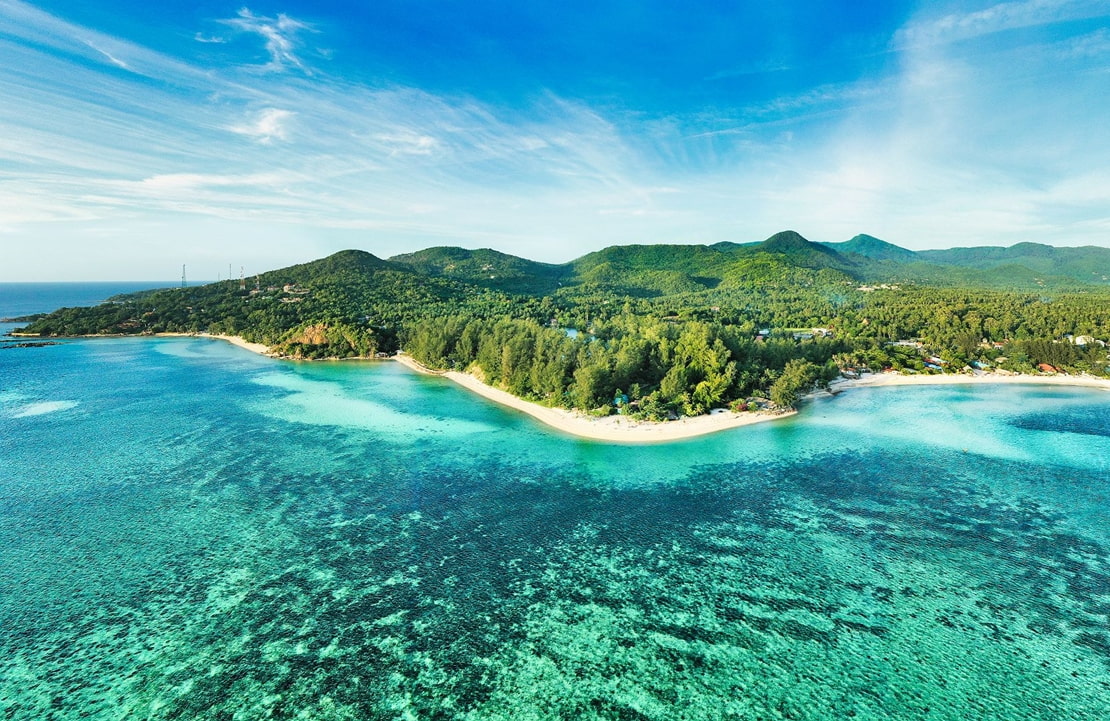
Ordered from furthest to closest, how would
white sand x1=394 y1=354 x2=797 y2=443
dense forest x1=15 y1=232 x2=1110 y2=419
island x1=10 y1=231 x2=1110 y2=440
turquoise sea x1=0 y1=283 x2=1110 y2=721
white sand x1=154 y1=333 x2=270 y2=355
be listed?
1. white sand x1=154 y1=333 x2=270 y2=355
2. dense forest x1=15 y1=232 x2=1110 y2=419
3. island x1=10 y1=231 x2=1110 y2=440
4. white sand x1=394 y1=354 x2=797 y2=443
5. turquoise sea x1=0 y1=283 x2=1110 y2=721

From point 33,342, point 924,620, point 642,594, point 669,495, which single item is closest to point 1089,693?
point 924,620

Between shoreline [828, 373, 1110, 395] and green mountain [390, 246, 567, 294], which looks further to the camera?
green mountain [390, 246, 567, 294]

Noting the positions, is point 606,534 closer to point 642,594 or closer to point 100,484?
point 642,594

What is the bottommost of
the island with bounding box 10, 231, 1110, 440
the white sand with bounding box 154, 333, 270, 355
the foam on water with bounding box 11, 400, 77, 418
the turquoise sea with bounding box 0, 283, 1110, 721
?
the turquoise sea with bounding box 0, 283, 1110, 721

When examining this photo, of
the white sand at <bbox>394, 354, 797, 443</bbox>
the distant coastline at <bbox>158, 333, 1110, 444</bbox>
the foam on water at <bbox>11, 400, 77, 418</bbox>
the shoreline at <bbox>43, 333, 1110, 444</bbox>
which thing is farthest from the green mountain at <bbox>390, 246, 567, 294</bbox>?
the foam on water at <bbox>11, 400, 77, 418</bbox>

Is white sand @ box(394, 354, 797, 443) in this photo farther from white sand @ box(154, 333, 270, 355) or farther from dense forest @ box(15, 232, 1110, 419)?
white sand @ box(154, 333, 270, 355)

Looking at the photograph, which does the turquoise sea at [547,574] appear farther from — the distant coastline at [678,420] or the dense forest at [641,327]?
the dense forest at [641,327]
